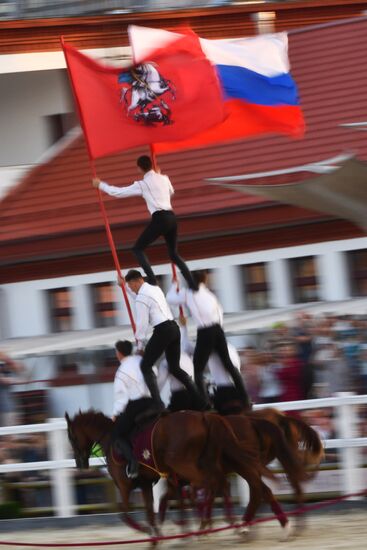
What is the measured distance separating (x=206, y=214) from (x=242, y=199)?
654 millimetres

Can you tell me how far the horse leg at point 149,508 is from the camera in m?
13.2

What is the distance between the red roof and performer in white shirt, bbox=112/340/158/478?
37.2 ft

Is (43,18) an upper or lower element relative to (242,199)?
upper

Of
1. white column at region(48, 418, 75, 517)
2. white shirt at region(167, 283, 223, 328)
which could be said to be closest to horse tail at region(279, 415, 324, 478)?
white shirt at region(167, 283, 223, 328)

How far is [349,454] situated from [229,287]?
10.3 meters

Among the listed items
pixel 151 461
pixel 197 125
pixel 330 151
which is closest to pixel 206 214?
pixel 330 151

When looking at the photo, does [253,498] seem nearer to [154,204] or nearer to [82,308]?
[154,204]

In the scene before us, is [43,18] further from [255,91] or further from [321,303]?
[255,91]

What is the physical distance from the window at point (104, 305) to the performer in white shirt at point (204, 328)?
38.5 feet

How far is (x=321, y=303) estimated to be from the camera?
900 inches

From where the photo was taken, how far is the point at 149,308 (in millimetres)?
12719

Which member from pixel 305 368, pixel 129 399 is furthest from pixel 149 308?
pixel 305 368

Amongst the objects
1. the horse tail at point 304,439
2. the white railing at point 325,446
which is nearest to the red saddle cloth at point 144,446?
the horse tail at point 304,439

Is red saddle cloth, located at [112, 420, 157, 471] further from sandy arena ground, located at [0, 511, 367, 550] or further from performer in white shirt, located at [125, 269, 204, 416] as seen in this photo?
sandy arena ground, located at [0, 511, 367, 550]
